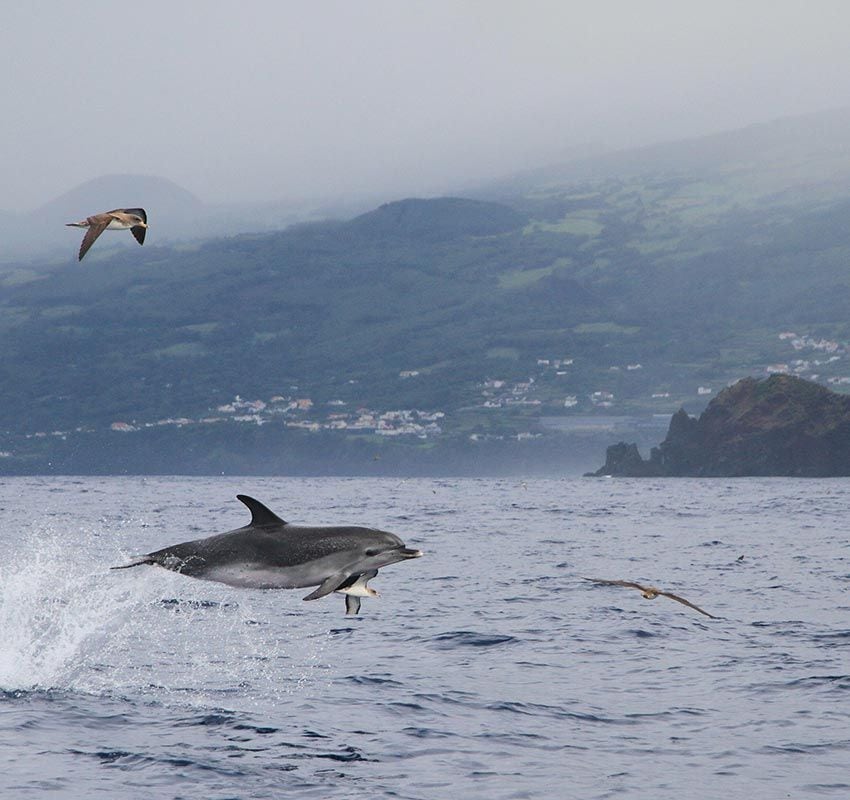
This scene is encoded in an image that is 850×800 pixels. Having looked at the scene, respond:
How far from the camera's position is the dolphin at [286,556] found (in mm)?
14156

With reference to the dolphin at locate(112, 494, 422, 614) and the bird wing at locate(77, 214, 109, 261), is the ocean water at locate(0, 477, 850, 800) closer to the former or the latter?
→ the dolphin at locate(112, 494, 422, 614)

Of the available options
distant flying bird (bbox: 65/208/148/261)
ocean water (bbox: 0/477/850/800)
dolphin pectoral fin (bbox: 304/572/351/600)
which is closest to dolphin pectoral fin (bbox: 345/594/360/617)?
dolphin pectoral fin (bbox: 304/572/351/600)

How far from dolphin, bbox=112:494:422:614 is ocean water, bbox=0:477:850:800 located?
57.1 inches

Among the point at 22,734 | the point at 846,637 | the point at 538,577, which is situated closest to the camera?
the point at 22,734

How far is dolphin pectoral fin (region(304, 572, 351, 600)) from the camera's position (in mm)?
12766

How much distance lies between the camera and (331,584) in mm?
13180

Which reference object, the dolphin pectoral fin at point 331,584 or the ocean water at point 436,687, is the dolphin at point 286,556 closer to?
the dolphin pectoral fin at point 331,584

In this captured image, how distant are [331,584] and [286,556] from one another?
4.29ft

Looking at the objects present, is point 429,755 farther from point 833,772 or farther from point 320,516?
point 320,516

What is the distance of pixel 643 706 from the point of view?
18.8 metres

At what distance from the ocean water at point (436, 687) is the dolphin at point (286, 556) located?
4.75 feet

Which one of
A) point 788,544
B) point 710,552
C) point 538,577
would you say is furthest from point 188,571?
point 788,544

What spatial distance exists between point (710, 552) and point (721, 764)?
32468 millimetres

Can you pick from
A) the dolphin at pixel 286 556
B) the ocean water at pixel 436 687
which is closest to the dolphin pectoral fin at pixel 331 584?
the dolphin at pixel 286 556
